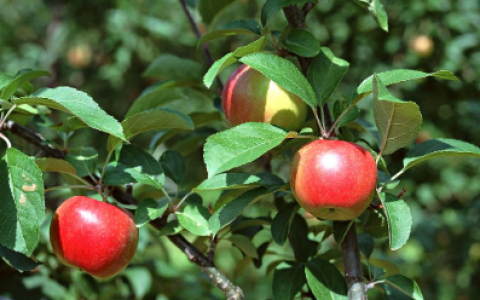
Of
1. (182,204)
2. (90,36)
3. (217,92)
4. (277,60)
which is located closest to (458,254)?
(217,92)

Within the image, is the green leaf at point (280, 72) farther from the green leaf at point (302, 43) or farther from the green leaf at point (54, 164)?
the green leaf at point (54, 164)

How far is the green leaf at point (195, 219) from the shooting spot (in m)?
1.01

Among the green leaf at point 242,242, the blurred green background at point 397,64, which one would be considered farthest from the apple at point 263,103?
the blurred green background at point 397,64

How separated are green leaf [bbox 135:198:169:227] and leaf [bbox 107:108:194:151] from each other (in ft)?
0.42

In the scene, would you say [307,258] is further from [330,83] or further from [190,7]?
[190,7]

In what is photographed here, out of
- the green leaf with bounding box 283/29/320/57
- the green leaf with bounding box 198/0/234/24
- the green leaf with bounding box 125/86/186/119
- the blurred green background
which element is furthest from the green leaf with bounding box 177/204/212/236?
the blurred green background

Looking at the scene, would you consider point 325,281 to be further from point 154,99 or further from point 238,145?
point 154,99

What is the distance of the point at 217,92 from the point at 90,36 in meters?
2.08

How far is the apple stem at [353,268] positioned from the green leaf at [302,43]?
0.32 meters

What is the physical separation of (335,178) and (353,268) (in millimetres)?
193

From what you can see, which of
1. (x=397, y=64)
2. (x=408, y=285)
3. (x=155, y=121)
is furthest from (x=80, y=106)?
(x=397, y=64)

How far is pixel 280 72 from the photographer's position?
878mm

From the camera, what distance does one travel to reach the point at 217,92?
141 centimetres

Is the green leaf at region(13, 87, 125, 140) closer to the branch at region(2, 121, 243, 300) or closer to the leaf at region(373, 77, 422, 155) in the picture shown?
the branch at region(2, 121, 243, 300)
